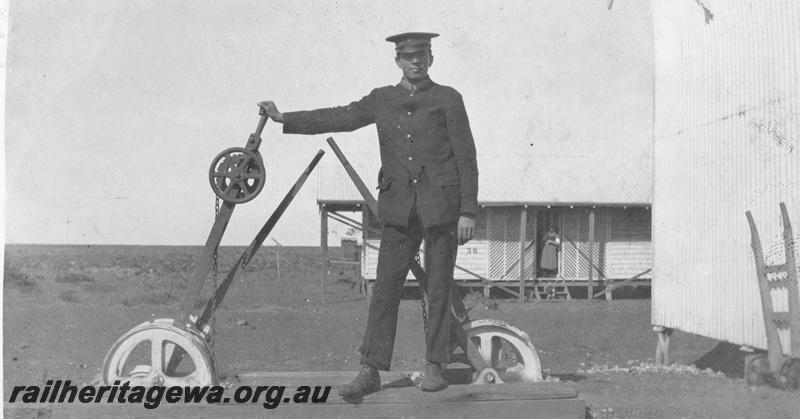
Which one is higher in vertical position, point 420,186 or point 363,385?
point 420,186

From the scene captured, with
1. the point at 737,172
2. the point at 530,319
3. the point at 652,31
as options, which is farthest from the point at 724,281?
the point at 530,319

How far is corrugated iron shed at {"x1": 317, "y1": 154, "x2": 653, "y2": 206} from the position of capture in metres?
16.6

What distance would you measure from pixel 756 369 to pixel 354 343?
18.3 ft

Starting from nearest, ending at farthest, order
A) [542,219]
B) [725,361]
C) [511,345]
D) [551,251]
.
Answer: [511,345] < [725,361] < [551,251] < [542,219]

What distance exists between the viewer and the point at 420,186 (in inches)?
163

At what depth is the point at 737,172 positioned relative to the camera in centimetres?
672

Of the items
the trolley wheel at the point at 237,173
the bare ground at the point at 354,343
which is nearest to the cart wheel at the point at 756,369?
the bare ground at the point at 354,343

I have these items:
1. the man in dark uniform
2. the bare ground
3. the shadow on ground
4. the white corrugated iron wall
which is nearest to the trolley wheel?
the man in dark uniform

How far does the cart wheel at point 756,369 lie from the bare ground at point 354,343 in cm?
12

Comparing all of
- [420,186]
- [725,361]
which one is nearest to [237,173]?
[420,186]

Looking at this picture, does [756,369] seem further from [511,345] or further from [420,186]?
[420,186]

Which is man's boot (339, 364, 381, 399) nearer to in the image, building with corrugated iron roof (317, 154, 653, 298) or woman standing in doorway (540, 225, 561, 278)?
building with corrugated iron roof (317, 154, 653, 298)

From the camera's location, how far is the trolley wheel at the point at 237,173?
4.13 meters

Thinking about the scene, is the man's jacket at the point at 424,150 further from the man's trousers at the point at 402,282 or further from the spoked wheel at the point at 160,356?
the spoked wheel at the point at 160,356
